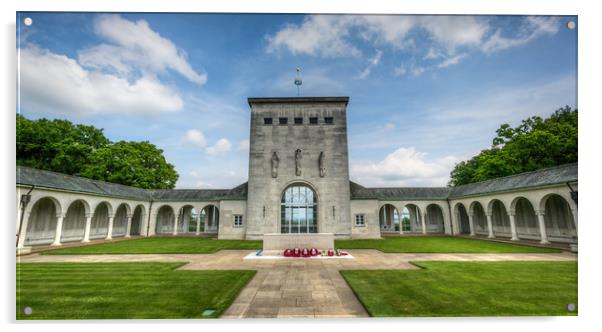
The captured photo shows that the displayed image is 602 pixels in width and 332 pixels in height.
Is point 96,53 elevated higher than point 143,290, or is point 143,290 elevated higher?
point 96,53

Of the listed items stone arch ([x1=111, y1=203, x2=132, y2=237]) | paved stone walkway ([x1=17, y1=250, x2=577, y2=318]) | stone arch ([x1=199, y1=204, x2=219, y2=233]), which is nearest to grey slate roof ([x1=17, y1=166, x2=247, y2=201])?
stone arch ([x1=111, y1=203, x2=132, y2=237])

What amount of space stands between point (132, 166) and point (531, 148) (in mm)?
43795

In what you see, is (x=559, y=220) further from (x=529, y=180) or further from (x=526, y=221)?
(x=529, y=180)

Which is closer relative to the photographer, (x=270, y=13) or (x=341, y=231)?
(x=270, y=13)

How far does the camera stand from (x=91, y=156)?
96.9ft

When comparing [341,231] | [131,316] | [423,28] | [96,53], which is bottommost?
[341,231]

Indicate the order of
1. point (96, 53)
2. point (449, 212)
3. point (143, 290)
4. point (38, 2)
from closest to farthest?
1. point (38, 2)
2. point (96, 53)
3. point (143, 290)
4. point (449, 212)

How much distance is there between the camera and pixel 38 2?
5188 millimetres

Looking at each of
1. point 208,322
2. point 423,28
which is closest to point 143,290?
point 208,322

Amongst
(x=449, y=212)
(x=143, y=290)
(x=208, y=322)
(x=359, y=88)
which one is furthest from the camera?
(x=449, y=212)

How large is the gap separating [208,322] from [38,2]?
6961mm

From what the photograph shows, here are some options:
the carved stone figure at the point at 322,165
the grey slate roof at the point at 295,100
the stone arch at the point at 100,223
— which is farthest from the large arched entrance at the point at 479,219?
the stone arch at the point at 100,223

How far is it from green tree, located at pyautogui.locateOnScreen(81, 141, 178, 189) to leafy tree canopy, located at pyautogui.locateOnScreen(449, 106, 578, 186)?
131 feet

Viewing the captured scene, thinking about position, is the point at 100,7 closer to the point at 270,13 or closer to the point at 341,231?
the point at 270,13
